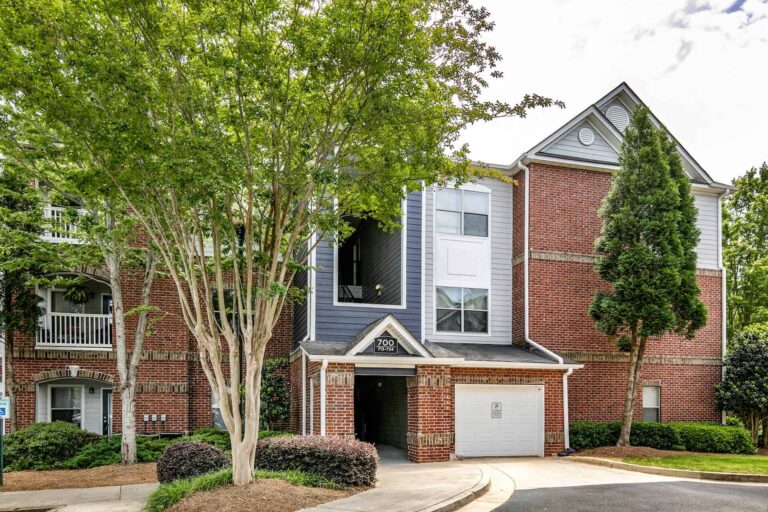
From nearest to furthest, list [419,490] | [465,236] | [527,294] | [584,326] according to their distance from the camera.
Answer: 1. [419,490]
2. [527,294]
3. [465,236]
4. [584,326]

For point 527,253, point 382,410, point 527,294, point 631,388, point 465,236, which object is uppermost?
point 465,236

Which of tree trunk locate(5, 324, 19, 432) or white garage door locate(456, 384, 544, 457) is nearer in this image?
tree trunk locate(5, 324, 19, 432)

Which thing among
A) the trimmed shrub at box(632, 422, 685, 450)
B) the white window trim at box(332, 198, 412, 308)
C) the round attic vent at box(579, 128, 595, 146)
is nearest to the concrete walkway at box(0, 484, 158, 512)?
the white window trim at box(332, 198, 412, 308)

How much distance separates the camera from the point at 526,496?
11.5m

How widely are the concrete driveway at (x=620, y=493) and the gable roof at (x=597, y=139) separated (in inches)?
379

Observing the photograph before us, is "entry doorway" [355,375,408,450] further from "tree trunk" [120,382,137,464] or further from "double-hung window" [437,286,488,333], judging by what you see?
"tree trunk" [120,382,137,464]

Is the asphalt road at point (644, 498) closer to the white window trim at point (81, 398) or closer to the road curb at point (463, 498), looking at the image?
the road curb at point (463, 498)

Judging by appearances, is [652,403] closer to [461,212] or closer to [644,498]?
[461,212]

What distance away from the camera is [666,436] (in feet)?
62.5

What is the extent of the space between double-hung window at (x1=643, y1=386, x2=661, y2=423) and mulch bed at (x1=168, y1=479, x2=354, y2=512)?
13.0 meters

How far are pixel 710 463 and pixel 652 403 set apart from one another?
225 inches

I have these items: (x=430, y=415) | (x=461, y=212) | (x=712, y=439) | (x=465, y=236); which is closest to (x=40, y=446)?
(x=430, y=415)

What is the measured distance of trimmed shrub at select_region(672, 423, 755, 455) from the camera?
747 inches

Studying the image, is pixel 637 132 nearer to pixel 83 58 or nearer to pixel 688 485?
pixel 688 485
